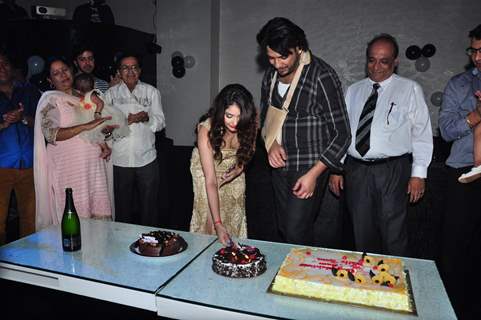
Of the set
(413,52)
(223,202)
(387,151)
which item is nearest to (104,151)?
(223,202)

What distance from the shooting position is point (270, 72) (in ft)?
7.11

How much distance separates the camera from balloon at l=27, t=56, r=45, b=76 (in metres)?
4.27

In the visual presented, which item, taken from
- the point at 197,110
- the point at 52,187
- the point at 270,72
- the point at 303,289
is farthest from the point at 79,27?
the point at 303,289

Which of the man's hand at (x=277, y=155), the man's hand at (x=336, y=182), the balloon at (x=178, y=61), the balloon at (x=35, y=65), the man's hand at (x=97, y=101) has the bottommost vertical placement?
the man's hand at (x=336, y=182)

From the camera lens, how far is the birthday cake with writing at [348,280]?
1263 mm

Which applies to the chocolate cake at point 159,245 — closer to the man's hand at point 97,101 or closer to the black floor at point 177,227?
the black floor at point 177,227

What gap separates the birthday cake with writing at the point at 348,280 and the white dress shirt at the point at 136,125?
217 cm

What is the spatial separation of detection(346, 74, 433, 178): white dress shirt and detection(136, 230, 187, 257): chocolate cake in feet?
4.33

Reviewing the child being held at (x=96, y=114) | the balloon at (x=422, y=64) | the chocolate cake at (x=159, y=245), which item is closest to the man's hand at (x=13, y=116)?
the child being held at (x=96, y=114)

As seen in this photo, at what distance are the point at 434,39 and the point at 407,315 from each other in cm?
497

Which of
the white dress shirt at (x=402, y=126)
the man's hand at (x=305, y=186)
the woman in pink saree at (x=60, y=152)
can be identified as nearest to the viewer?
the man's hand at (x=305, y=186)

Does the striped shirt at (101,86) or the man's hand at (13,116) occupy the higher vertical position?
the striped shirt at (101,86)

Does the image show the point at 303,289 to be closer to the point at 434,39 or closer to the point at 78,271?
the point at 78,271

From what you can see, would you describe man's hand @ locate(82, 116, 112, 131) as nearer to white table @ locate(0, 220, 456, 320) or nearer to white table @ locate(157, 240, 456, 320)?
white table @ locate(0, 220, 456, 320)
